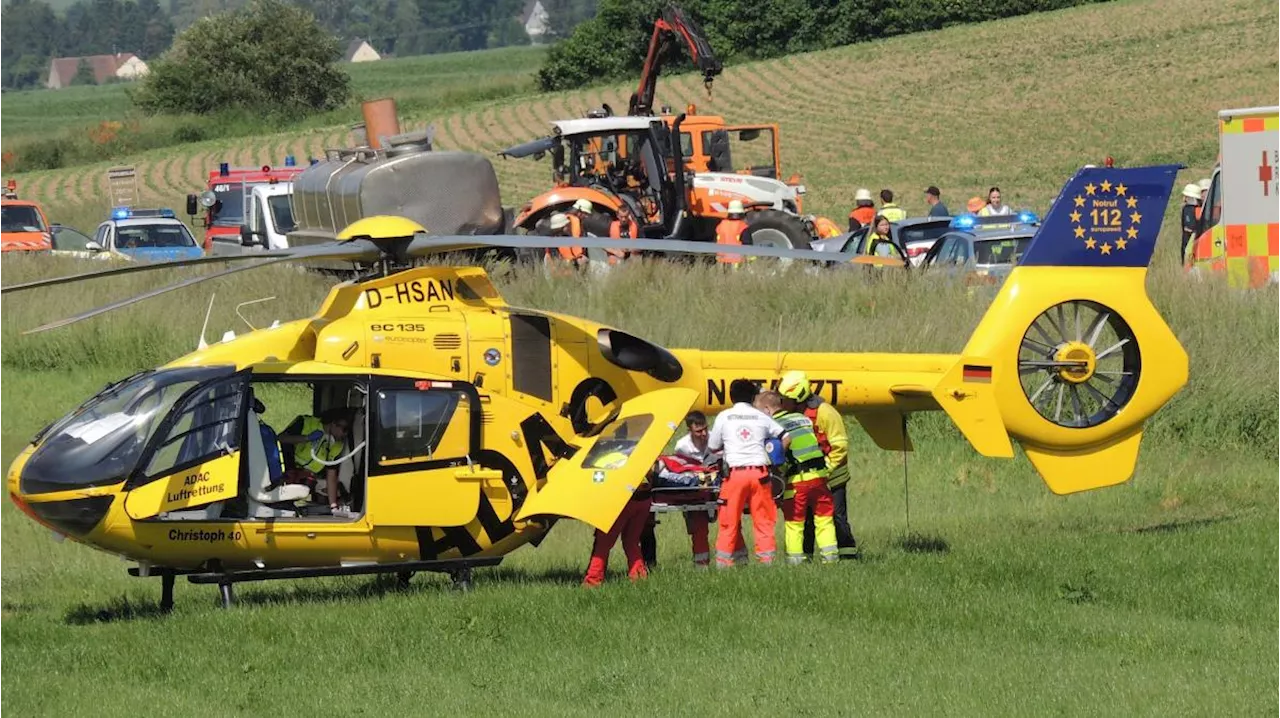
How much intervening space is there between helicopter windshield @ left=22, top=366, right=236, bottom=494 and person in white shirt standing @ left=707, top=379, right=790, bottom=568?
3.53 meters

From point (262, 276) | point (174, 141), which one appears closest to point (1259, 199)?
point (262, 276)

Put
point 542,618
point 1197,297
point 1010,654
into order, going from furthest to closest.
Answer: point 1197,297, point 542,618, point 1010,654

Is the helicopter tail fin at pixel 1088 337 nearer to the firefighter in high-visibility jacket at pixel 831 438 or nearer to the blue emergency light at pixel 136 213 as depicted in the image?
the firefighter in high-visibility jacket at pixel 831 438

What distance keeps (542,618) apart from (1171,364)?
538 centimetres

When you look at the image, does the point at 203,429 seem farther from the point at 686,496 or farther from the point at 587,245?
the point at 686,496

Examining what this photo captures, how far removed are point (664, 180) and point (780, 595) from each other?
1490 centimetres

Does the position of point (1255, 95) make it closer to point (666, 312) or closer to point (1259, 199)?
point (1259, 199)

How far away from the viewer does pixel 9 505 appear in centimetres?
1872

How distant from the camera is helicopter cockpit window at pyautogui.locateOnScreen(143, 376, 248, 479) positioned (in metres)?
11.9

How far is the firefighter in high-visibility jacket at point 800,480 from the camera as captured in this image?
43.3ft

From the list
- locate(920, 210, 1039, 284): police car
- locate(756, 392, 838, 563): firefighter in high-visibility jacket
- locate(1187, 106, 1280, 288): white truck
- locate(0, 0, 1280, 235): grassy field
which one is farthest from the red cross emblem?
locate(0, 0, 1280, 235): grassy field

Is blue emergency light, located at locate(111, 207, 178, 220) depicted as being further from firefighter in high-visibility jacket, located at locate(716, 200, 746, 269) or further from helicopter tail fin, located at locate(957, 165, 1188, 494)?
helicopter tail fin, located at locate(957, 165, 1188, 494)

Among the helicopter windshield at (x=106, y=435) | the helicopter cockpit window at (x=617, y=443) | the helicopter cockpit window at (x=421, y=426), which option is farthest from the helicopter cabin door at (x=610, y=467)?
the helicopter windshield at (x=106, y=435)

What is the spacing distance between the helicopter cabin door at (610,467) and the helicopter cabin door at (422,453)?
502mm
